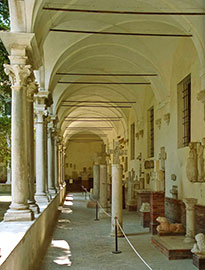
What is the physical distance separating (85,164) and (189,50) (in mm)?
34125

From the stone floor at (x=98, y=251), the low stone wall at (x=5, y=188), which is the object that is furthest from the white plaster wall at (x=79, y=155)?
the stone floor at (x=98, y=251)

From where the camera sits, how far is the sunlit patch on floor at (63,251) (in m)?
8.00

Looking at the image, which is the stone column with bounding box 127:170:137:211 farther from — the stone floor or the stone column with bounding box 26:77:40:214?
the stone column with bounding box 26:77:40:214

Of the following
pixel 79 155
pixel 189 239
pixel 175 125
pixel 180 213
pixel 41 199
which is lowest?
pixel 189 239

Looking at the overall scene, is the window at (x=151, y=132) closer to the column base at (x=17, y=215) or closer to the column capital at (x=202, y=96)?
the column capital at (x=202, y=96)

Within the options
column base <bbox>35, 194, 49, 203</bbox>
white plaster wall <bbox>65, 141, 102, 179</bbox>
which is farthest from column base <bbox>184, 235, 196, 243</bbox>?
white plaster wall <bbox>65, 141, 102, 179</bbox>

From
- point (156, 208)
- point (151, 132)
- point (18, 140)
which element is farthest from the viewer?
point (151, 132)

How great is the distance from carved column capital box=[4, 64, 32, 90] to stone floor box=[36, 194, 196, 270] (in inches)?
138

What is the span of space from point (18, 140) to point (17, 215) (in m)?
1.37

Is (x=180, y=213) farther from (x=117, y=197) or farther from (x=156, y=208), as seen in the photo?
(x=117, y=197)

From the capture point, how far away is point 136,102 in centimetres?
2003

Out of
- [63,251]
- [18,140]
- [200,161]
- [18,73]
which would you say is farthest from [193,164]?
[18,73]

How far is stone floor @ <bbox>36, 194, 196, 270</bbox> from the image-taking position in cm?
773

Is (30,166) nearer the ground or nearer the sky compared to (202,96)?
nearer the ground
